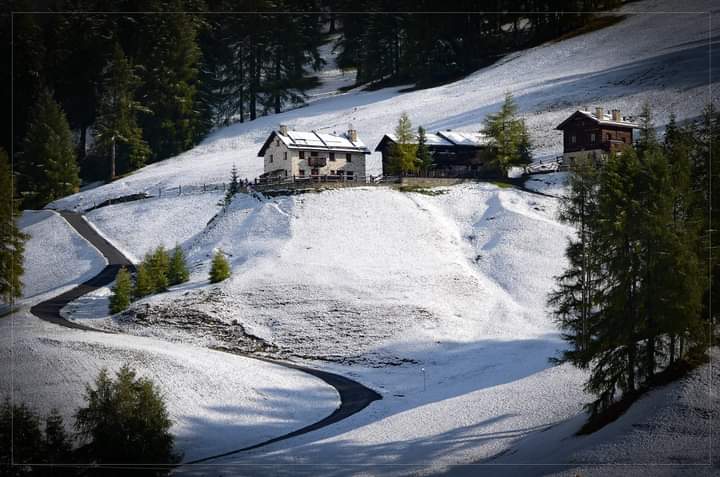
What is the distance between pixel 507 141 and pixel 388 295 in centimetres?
2940

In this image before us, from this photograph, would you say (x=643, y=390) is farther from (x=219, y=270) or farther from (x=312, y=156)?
(x=312, y=156)

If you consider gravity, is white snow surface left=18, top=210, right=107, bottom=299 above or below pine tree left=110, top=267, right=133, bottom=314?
above

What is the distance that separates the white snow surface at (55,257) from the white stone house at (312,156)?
2052 cm

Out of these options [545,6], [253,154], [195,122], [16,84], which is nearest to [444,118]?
[253,154]

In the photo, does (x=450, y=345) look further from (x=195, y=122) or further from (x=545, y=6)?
(x=545, y=6)

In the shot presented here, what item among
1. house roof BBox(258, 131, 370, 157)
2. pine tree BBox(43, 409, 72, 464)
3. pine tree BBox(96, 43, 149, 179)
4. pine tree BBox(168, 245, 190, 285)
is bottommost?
pine tree BBox(43, 409, 72, 464)

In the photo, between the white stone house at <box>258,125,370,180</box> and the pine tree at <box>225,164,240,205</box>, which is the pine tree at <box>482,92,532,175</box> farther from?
the pine tree at <box>225,164,240,205</box>

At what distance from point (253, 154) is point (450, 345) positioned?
5538 cm

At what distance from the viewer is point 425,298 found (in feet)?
204

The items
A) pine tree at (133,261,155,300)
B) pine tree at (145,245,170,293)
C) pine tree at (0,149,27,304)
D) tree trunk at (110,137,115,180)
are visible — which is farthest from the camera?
tree trunk at (110,137,115,180)

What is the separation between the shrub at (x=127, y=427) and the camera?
36750 millimetres

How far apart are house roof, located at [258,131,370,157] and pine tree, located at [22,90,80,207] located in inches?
1060

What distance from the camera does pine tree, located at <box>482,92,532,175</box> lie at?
274ft

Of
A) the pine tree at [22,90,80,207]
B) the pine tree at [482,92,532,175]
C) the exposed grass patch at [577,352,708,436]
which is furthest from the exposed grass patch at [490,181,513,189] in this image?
the pine tree at [22,90,80,207]
